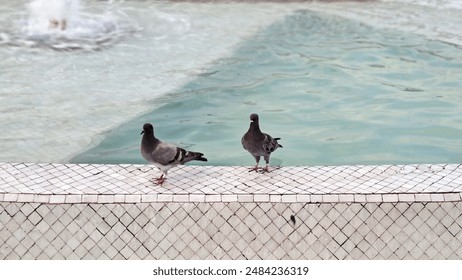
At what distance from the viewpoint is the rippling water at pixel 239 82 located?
243 inches

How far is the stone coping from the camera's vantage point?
13.4 feet

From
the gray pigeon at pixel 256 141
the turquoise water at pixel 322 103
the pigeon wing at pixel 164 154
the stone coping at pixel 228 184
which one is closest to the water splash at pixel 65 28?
the turquoise water at pixel 322 103

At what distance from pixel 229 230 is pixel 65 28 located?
21.6 feet

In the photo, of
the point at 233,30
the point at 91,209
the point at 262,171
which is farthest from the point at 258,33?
the point at 91,209

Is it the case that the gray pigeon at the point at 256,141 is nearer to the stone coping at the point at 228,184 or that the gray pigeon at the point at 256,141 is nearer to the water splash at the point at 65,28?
the stone coping at the point at 228,184

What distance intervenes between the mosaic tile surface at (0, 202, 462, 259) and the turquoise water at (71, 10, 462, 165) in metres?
1.66

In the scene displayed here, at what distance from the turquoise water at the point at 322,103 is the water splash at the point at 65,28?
188 centimetres

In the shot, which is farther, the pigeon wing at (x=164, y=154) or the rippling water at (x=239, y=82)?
the rippling water at (x=239, y=82)

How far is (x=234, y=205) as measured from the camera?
13.4ft

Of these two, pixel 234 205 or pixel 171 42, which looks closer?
pixel 234 205

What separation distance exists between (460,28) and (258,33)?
2.79 metres
